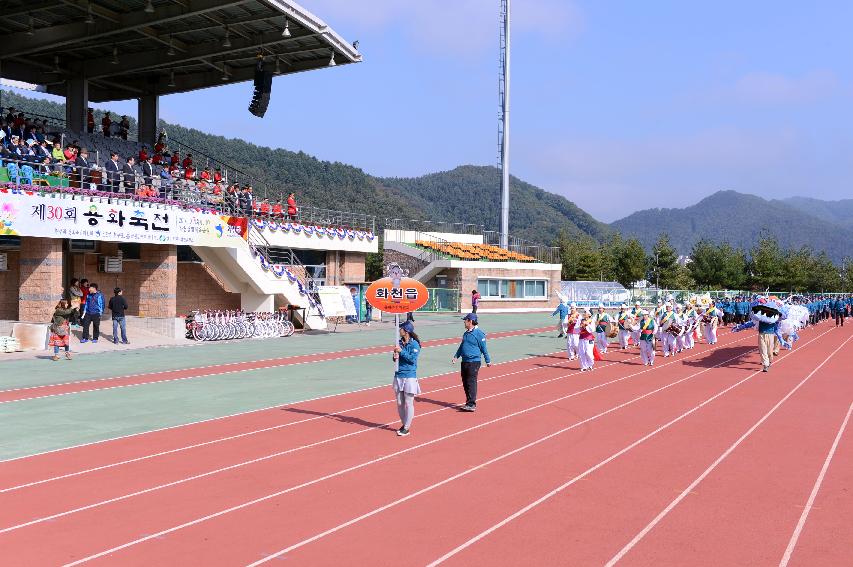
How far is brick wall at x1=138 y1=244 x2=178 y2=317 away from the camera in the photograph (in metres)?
30.1

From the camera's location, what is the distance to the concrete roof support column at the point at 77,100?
3544 cm

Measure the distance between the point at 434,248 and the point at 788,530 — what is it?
52.3m

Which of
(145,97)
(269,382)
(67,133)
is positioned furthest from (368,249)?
(269,382)

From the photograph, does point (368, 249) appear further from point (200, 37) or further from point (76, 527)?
point (76, 527)

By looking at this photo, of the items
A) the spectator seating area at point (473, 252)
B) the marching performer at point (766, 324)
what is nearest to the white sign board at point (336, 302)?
the marching performer at point (766, 324)

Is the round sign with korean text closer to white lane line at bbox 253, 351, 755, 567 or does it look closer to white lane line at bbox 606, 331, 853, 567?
white lane line at bbox 253, 351, 755, 567

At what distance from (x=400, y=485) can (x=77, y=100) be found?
3187cm

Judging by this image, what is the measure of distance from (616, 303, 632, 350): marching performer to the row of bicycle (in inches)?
508

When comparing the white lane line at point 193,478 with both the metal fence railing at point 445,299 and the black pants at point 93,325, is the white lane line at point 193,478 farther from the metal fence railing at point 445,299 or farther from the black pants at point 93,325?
the metal fence railing at point 445,299

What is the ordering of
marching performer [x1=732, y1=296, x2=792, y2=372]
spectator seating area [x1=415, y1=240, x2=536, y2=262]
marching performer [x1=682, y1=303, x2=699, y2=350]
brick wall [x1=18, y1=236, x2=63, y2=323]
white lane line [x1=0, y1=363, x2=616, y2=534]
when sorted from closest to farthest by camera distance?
white lane line [x1=0, y1=363, x2=616, y2=534] → marching performer [x1=732, y1=296, x2=792, y2=372] → brick wall [x1=18, y1=236, x2=63, y2=323] → marching performer [x1=682, y1=303, x2=699, y2=350] → spectator seating area [x1=415, y1=240, x2=536, y2=262]

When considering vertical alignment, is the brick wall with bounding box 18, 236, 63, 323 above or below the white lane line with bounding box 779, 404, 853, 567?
above

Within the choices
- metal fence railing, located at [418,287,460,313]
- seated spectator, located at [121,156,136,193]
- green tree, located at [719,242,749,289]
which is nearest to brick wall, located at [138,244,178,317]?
seated spectator, located at [121,156,136,193]

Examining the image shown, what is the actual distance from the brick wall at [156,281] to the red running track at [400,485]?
1574 centimetres

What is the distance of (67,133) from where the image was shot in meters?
31.8
